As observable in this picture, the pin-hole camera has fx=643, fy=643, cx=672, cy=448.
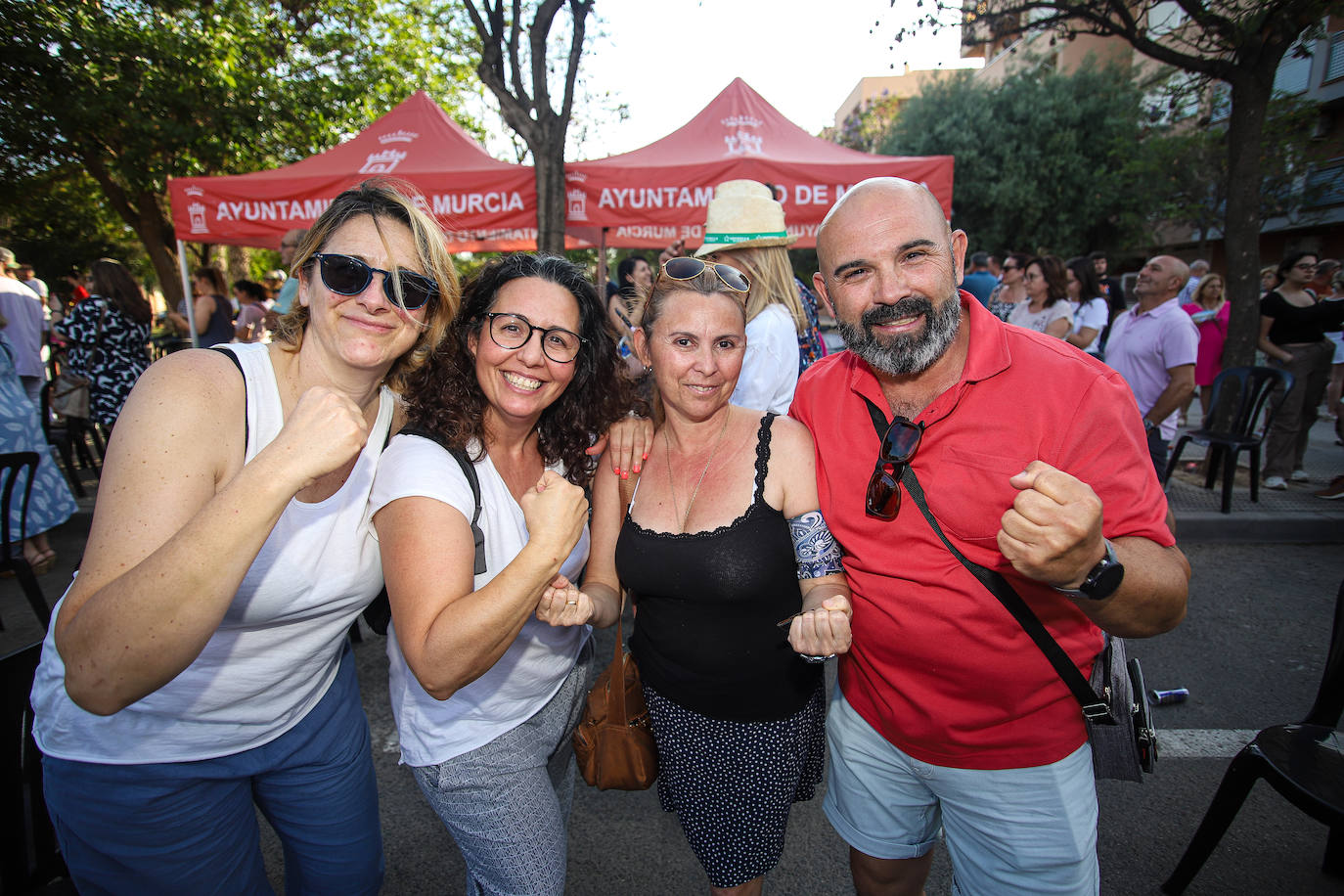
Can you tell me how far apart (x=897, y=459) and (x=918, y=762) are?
0.88 metres

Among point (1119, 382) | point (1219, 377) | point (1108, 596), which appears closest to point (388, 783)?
point (1108, 596)

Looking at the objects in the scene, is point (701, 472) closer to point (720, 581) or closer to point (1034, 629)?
point (720, 581)

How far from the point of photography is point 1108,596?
1.40 m

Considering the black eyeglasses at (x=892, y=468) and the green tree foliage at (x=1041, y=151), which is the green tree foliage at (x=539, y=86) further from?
the green tree foliage at (x=1041, y=151)

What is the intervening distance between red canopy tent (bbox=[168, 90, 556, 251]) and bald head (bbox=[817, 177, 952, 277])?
5279mm

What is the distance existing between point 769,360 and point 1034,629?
76.8 inches

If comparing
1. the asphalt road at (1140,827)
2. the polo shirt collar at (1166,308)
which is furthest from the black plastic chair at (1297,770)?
the polo shirt collar at (1166,308)

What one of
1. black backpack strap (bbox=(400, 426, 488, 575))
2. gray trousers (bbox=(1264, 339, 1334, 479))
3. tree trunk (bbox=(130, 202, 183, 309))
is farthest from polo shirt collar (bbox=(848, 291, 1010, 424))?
tree trunk (bbox=(130, 202, 183, 309))

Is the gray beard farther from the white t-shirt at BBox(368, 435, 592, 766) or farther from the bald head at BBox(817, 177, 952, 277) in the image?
the white t-shirt at BBox(368, 435, 592, 766)

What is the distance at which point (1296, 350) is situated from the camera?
7188 mm

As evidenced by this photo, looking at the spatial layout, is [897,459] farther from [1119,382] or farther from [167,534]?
[167,534]

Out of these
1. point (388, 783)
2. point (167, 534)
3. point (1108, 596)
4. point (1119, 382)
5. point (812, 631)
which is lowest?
point (388, 783)

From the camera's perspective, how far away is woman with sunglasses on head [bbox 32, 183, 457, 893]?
118 cm

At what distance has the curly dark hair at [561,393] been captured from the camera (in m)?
1.79
